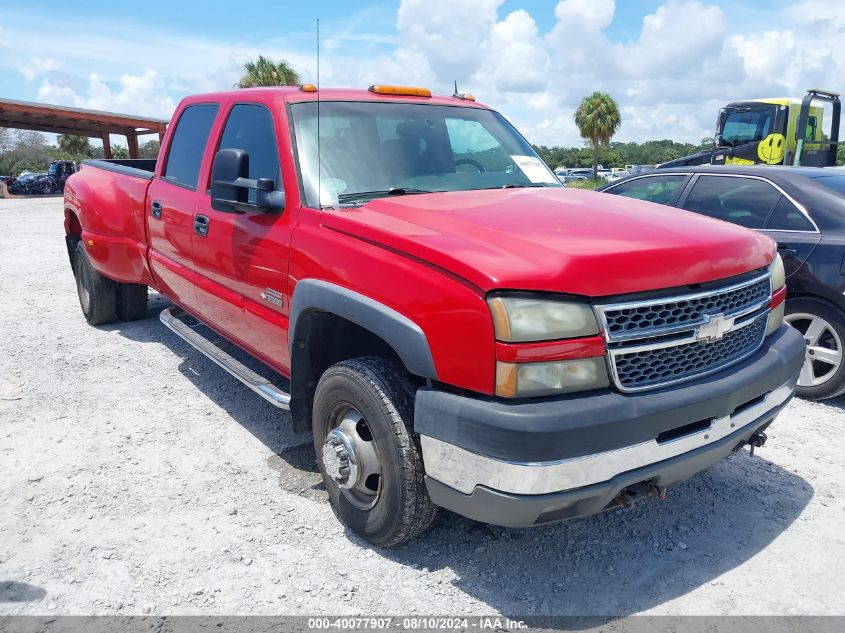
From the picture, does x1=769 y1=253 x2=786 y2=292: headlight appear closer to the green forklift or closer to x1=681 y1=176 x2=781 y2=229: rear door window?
x1=681 y1=176 x2=781 y2=229: rear door window

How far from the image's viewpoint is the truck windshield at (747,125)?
12797mm

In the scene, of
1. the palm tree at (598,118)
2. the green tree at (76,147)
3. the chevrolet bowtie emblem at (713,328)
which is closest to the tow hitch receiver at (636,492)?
the chevrolet bowtie emblem at (713,328)

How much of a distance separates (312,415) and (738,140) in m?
12.9

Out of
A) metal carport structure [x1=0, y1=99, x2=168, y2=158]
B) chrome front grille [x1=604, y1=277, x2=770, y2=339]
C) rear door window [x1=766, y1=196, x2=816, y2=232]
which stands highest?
metal carport structure [x1=0, y1=99, x2=168, y2=158]

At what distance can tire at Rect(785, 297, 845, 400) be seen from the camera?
4484 mm

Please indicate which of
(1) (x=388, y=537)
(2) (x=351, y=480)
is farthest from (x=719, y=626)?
(2) (x=351, y=480)

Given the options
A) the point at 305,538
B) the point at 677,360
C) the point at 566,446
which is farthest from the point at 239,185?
the point at 677,360

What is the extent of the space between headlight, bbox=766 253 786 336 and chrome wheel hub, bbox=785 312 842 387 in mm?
1684

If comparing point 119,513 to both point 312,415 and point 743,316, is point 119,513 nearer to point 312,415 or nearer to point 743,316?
point 312,415

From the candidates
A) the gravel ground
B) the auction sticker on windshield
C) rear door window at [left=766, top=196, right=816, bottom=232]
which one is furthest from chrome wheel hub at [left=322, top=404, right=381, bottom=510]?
rear door window at [left=766, top=196, right=816, bottom=232]

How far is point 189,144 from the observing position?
4574mm

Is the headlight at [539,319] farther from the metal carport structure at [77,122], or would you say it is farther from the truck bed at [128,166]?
the metal carport structure at [77,122]

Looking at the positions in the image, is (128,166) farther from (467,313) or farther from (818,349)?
(818,349)

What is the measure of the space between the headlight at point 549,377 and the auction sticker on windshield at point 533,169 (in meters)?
1.83
